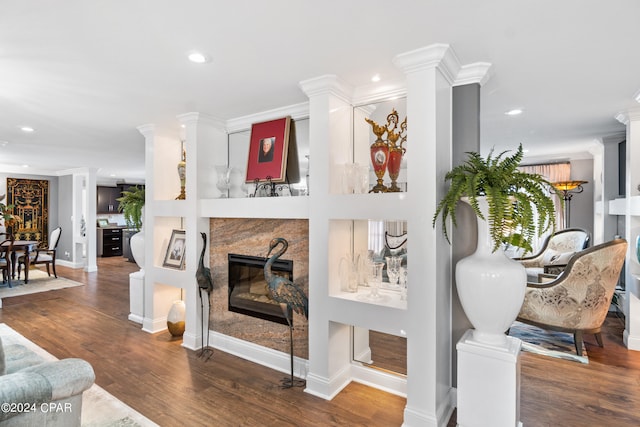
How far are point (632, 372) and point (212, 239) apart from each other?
4.02m

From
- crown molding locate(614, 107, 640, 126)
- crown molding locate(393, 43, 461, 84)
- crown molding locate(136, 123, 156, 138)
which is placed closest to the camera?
crown molding locate(393, 43, 461, 84)

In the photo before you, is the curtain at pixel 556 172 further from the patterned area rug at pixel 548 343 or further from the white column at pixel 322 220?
the white column at pixel 322 220

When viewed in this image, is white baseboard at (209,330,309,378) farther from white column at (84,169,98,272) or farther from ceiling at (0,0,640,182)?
white column at (84,169,98,272)

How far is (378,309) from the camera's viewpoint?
237cm

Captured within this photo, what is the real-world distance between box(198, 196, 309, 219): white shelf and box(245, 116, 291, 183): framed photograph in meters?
0.25

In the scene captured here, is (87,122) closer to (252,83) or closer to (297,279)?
(252,83)

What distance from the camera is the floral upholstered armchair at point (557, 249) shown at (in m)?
4.82

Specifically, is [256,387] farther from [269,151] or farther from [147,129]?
[147,129]

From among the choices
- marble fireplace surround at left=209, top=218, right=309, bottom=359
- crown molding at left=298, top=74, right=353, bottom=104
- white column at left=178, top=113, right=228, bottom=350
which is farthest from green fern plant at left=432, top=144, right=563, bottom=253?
white column at left=178, top=113, right=228, bottom=350

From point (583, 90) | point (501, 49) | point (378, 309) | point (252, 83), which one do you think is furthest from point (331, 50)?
point (583, 90)

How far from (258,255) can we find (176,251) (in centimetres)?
130

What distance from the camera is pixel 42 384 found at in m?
1.56

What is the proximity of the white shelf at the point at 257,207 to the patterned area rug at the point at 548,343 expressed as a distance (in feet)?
8.86

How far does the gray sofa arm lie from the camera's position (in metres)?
1.46
